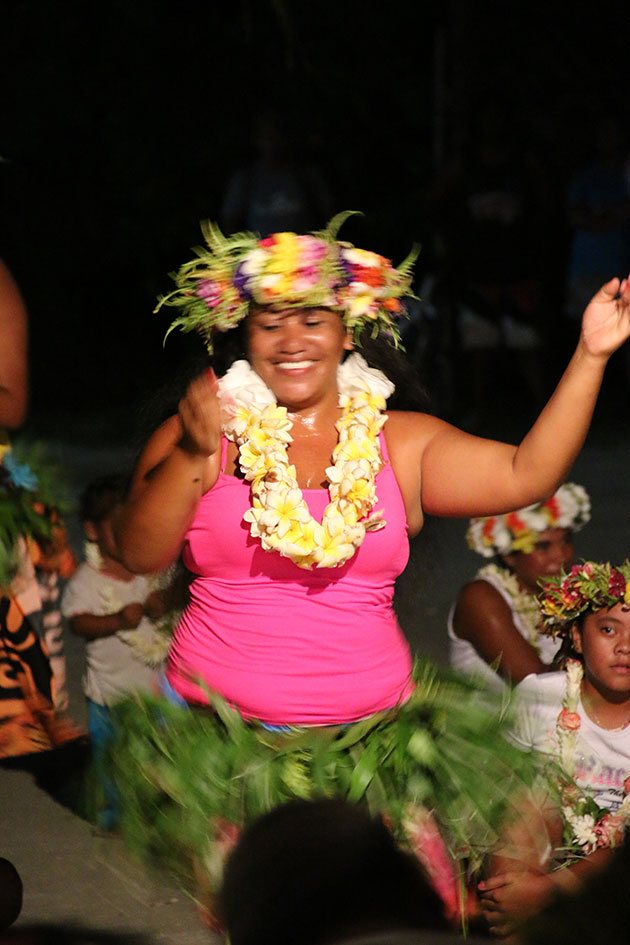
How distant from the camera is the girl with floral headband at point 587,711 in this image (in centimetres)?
397

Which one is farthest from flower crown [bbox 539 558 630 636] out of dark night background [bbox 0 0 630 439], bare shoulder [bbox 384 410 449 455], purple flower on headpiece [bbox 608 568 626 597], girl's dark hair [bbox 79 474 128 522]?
dark night background [bbox 0 0 630 439]

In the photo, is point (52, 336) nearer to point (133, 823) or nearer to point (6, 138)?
point (6, 138)

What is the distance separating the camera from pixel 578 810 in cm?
402

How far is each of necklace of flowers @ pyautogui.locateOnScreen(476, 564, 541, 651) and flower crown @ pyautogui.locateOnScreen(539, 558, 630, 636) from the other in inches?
27.0

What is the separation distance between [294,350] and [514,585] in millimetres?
1872

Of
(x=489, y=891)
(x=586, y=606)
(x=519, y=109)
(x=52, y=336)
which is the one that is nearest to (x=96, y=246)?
(x=52, y=336)

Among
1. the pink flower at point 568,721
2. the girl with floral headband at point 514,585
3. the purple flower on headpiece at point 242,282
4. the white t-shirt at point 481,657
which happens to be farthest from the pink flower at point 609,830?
the purple flower on headpiece at point 242,282

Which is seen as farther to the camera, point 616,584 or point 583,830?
point 616,584

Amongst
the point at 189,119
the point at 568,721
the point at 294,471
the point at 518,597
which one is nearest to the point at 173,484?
the point at 294,471

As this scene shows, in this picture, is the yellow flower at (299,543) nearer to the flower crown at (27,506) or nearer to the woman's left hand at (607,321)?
the woman's left hand at (607,321)

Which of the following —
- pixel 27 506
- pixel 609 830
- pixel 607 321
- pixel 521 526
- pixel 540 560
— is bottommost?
→ pixel 609 830

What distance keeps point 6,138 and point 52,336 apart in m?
1.63

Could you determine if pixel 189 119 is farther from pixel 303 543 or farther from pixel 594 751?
pixel 303 543

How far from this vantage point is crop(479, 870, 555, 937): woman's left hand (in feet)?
10.9
